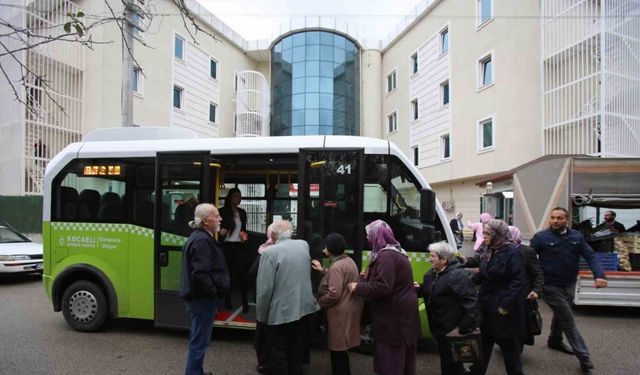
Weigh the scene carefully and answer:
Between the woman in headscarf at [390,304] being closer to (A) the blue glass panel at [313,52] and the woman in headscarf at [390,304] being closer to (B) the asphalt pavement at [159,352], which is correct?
(B) the asphalt pavement at [159,352]

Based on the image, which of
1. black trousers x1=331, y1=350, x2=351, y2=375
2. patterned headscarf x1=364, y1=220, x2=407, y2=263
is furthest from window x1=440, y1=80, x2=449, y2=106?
black trousers x1=331, y1=350, x2=351, y2=375

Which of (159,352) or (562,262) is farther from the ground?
(562,262)

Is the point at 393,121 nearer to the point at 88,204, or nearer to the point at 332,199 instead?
the point at 332,199

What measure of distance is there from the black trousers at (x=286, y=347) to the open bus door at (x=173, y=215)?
1.89m

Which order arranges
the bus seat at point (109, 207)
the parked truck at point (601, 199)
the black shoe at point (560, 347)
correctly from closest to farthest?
the black shoe at point (560, 347), the bus seat at point (109, 207), the parked truck at point (601, 199)

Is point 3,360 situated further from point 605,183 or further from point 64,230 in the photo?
point 605,183

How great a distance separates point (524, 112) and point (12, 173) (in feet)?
63.7

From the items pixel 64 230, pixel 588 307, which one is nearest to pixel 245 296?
pixel 64 230

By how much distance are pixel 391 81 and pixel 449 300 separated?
26.5 meters

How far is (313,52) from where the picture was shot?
3091 cm

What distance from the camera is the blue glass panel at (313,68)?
30.8m

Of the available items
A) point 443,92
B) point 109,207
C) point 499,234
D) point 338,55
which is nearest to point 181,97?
point 338,55

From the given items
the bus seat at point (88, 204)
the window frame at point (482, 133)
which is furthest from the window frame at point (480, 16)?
the bus seat at point (88, 204)

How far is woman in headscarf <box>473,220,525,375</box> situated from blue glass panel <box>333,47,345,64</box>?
28036mm
